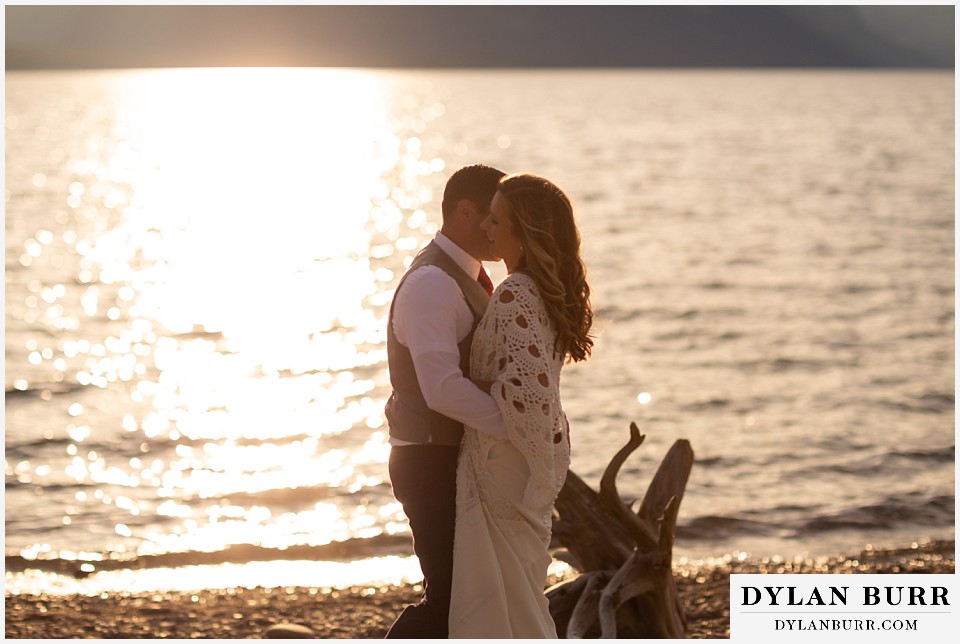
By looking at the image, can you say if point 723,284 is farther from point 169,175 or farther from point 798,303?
point 169,175

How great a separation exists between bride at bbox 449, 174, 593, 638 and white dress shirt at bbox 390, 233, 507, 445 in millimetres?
88

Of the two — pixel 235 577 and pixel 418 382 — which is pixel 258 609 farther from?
pixel 418 382

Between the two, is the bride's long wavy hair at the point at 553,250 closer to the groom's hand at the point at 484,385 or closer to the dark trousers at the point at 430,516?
the groom's hand at the point at 484,385

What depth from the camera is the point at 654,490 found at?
7117 millimetres

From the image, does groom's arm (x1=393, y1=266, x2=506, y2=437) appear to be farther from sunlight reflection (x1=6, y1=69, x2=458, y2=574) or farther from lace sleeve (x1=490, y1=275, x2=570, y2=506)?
sunlight reflection (x1=6, y1=69, x2=458, y2=574)

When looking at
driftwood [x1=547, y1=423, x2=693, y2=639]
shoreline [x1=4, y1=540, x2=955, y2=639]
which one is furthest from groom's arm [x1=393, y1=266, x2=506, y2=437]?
shoreline [x1=4, y1=540, x2=955, y2=639]

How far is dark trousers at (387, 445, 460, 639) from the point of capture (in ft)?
16.4

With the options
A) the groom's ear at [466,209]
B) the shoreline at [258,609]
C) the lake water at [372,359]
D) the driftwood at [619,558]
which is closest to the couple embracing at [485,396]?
the groom's ear at [466,209]

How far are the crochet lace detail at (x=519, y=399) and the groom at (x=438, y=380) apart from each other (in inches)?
3.0

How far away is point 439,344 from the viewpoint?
4.66 meters

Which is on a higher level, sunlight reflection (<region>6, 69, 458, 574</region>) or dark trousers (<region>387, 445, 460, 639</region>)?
sunlight reflection (<region>6, 69, 458, 574</region>)

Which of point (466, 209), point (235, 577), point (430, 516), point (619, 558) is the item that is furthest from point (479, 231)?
point (235, 577)

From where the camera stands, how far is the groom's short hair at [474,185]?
4.86 metres

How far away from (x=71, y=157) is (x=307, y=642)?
55.7m
